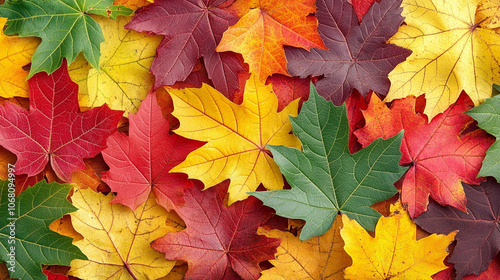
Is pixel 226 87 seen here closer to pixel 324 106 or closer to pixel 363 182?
pixel 324 106

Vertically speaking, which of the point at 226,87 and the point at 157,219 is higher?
the point at 226,87

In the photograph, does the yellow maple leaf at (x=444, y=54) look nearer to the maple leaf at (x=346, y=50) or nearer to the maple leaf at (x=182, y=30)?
the maple leaf at (x=346, y=50)

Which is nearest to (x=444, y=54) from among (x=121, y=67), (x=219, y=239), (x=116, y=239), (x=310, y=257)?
(x=310, y=257)

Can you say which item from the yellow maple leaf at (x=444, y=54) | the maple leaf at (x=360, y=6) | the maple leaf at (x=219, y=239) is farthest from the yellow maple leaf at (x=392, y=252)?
the maple leaf at (x=360, y=6)

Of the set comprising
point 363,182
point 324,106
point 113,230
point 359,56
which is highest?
point 359,56

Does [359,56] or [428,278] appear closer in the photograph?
[428,278]

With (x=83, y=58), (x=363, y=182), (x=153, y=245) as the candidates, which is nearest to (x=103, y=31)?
(x=83, y=58)

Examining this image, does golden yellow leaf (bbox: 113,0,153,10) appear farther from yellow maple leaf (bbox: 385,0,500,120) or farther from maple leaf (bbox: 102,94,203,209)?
yellow maple leaf (bbox: 385,0,500,120)
